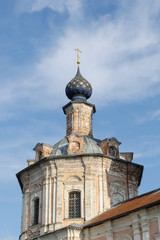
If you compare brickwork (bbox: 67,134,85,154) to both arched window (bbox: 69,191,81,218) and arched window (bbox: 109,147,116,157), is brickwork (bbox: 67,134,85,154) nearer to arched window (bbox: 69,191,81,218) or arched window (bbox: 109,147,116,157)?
arched window (bbox: 109,147,116,157)

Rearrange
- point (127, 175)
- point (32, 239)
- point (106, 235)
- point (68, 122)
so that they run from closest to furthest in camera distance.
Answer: point (106, 235)
point (32, 239)
point (127, 175)
point (68, 122)

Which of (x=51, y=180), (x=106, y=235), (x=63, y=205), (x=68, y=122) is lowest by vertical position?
(x=106, y=235)

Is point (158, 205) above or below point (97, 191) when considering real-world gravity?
below

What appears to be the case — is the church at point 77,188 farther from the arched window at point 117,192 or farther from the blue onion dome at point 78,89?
the blue onion dome at point 78,89

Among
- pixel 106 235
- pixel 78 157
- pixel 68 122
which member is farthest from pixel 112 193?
pixel 68 122

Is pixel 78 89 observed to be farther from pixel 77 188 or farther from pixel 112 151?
pixel 77 188

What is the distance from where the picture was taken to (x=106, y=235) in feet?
47.0

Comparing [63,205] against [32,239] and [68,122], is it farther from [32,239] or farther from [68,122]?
[68,122]

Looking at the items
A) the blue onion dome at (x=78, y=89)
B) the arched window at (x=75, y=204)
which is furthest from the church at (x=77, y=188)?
the blue onion dome at (x=78, y=89)

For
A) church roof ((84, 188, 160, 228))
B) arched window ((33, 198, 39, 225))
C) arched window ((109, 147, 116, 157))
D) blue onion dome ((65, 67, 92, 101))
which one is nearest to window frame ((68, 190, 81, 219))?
church roof ((84, 188, 160, 228))

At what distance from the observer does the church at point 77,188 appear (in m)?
15.6

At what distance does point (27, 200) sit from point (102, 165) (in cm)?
394

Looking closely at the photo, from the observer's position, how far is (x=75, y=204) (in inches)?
677

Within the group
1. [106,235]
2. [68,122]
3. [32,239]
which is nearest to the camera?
[106,235]
